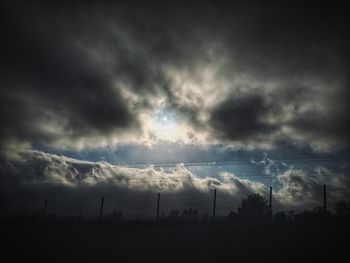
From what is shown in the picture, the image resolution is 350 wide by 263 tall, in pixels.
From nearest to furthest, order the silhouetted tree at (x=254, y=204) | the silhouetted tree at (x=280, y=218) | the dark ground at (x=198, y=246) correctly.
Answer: the dark ground at (x=198, y=246) < the silhouetted tree at (x=280, y=218) < the silhouetted tree at (x=254, y=204)

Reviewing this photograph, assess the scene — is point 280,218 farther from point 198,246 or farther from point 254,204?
point 254,204

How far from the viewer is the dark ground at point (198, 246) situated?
66.0 feet

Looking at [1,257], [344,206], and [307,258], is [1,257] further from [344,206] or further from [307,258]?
[344,206]

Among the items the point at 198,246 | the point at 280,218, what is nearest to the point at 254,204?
the point at 280,218

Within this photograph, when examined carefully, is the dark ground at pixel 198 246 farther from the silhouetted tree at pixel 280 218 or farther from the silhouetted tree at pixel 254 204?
the silhouetted tree at pixel 254 204

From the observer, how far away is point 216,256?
20.6m

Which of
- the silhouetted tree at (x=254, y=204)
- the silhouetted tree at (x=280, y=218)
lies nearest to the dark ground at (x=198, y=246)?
the silhouetted tree at (x=280, y=218)

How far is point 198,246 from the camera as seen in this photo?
24281 mm

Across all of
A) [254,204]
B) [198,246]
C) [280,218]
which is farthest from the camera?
[254,204]

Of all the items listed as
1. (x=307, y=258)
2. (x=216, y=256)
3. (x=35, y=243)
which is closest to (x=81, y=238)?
(x=35, y=243)

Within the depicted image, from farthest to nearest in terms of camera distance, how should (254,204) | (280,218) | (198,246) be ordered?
(254,204) → (280,218) → (198,246)

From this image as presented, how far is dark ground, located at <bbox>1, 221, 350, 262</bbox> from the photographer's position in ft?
66.0

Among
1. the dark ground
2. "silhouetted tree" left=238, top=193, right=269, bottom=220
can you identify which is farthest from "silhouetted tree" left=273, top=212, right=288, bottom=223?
"silhouetted tree" left=238, top=193, right=269, bottom=220

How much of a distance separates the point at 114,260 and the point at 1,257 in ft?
33.1
